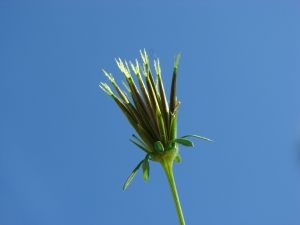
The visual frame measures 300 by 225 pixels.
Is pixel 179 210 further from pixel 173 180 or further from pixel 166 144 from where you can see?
pixel 166 144

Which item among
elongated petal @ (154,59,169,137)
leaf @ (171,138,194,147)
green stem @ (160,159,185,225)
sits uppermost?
elongated petal @ (154,59,169,137)

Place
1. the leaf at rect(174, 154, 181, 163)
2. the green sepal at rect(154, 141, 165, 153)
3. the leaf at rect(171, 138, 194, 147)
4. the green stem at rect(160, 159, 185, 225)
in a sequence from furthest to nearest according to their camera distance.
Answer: the leaf at rect(174, 154, 181, 163) < the green sepal at rect(154, 141, 165, 153) < the leaf at rect(171, 138, 194, 147) < the green stem at rect(160, 159, 185, 225)

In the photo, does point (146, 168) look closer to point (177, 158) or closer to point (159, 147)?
point (159, 147)

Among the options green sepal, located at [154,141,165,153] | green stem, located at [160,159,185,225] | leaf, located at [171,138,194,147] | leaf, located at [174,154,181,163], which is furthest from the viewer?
leaf, located at [174,154,181,163]

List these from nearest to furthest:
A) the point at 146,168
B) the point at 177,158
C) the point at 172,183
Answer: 1. the point at 172,183
2. the point at 146,168
3. the point at 177,158

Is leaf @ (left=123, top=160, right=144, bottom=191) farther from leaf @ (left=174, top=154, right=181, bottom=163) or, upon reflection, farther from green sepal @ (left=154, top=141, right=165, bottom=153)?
leaf @ (left=174, top=154, right=181, bottom=163)

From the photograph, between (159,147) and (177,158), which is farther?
(177,158)

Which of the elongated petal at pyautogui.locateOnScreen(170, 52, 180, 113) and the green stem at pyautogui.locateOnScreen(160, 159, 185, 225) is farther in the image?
the elongated petal at pyautogui.locateOnScreen(170, 52, 180, 113)

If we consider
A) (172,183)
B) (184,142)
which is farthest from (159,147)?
(172,183)

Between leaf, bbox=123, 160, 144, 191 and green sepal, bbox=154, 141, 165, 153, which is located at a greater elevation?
green sepal, bbox=154, 141, 165, 153

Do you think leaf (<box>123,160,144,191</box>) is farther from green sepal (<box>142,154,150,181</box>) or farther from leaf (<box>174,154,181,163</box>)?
leaf (<box>174,154,181,163</box>)
